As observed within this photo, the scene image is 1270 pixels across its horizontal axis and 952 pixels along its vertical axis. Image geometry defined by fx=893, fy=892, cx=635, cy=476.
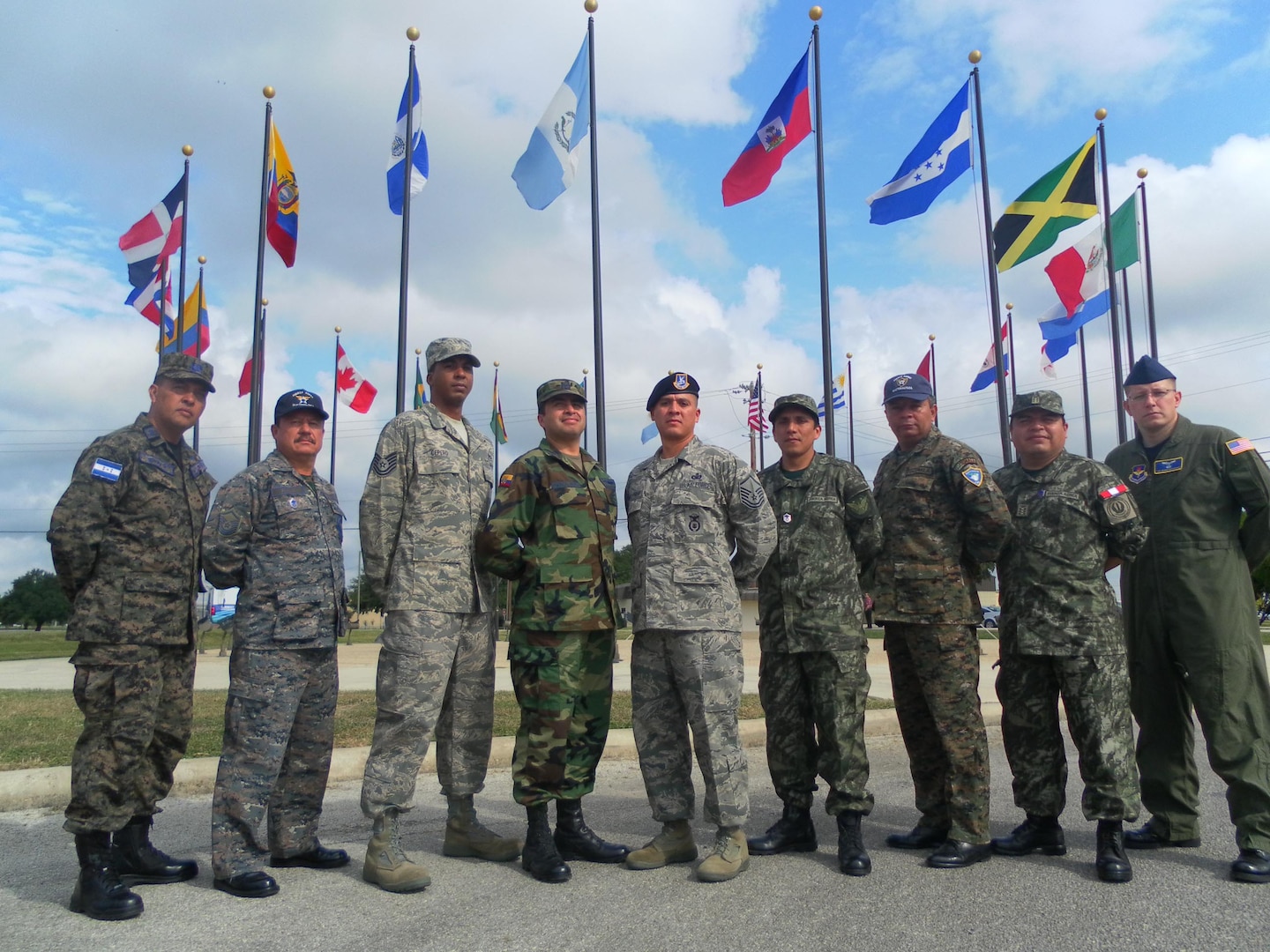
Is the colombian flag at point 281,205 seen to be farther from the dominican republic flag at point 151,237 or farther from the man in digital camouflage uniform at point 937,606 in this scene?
the man in digital camouflage uniform at point 937,606

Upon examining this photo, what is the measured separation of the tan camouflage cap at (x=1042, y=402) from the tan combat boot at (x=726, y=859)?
248cm

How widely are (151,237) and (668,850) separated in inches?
567

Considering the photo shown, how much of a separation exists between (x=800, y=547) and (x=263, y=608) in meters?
2.53

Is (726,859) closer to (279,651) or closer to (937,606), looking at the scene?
(937,606)

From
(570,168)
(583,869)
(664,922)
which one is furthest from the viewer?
(570,168)

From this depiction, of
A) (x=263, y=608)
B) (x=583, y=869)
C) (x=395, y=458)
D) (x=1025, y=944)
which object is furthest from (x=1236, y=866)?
(x=263, y=608)

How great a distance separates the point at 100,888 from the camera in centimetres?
342

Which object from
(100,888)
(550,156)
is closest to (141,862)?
(100,888)

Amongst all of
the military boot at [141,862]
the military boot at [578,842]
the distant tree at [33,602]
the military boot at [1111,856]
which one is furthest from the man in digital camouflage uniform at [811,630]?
the distant tree at [33,602]

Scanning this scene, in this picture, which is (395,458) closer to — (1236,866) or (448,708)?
(448,708)

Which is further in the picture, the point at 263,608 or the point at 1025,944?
the point at 263,608

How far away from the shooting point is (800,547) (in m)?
4.40

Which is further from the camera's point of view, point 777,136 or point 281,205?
point 281,205

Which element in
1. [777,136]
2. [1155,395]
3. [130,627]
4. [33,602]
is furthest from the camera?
[33,602]
